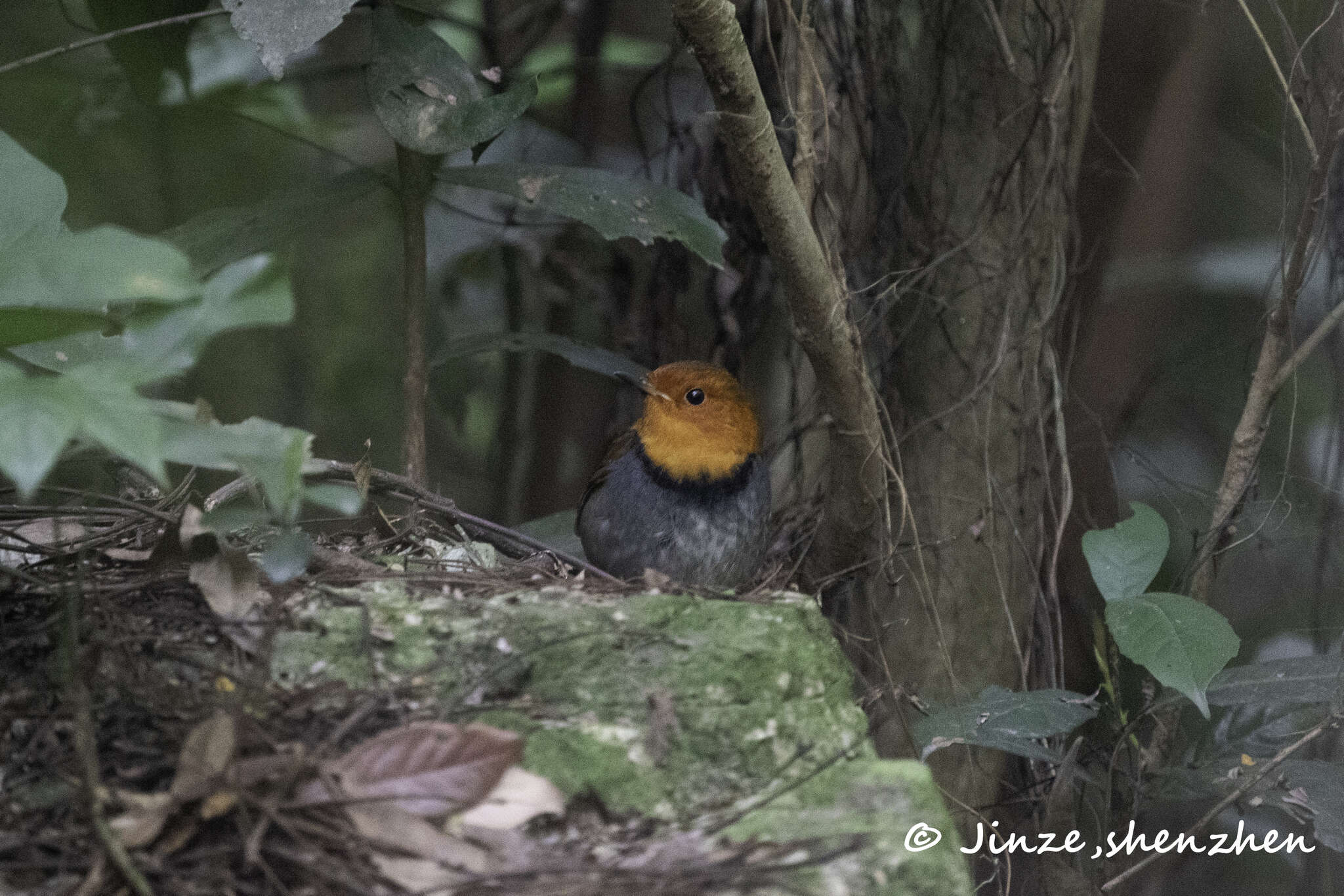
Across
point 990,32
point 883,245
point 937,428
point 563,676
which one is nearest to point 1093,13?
point 990,32

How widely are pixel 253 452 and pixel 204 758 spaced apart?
39cm

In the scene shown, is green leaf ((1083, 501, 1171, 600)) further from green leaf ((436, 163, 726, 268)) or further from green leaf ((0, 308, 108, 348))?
green leaf ((0, 308, 108, 348))

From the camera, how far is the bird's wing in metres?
3.31

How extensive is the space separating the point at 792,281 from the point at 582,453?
276 cm

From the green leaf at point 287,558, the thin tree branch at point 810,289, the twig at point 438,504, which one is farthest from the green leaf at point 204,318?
the thin tree branch at point 810,289

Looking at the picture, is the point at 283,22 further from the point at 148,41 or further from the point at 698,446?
the point at 698,446

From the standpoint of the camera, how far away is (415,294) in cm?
339

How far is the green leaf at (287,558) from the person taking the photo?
69.8 inches

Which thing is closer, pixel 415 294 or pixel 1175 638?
pixel 1175 638

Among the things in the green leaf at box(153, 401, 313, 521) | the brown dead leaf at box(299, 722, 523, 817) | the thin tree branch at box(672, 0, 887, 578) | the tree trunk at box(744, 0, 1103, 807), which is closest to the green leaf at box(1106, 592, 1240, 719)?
the thin tree branch at box(672, 0, 887, 578)

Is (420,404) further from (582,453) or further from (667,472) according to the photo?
(582,453)

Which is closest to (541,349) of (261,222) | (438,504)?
(261,222)

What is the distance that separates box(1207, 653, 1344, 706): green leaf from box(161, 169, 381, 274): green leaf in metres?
2.39

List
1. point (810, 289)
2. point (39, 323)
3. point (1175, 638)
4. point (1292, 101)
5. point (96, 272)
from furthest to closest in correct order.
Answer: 1. point (1292, 101)
2. point (810, 289)
3. point (1175, 638)
4. point (39, 323)
5. point (96, 272)
